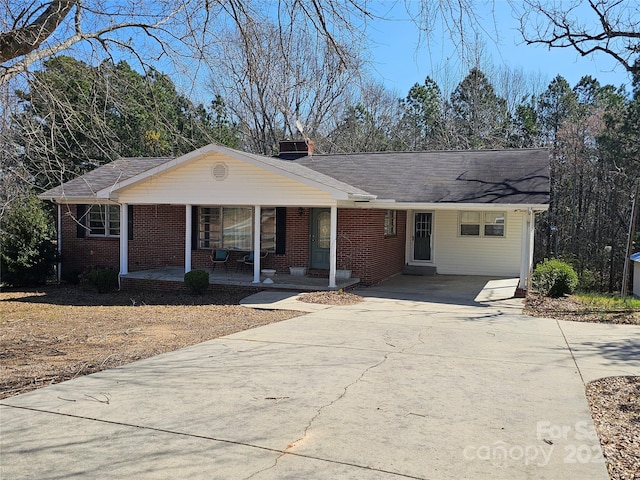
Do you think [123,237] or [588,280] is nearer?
[123,237]

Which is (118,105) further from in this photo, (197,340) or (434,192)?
(434,192)

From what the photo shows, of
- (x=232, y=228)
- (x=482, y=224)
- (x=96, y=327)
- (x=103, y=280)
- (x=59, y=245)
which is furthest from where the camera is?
(x=59, y=245)

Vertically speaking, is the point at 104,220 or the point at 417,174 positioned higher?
the point at 417,174

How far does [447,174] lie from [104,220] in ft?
37.9

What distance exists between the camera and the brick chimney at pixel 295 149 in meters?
20.5

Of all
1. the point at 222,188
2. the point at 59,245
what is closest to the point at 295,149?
the point at 222,188

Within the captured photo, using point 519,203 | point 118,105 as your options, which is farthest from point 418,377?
point 519,203

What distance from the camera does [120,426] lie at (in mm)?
4895

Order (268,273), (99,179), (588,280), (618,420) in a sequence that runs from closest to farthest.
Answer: (618,420) < (268,273) < (99,179) < (588,280)

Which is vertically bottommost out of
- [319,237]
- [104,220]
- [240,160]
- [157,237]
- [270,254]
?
[270,254]

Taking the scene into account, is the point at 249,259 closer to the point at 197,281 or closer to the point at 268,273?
the point at 268,273

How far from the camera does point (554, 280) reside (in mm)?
14203

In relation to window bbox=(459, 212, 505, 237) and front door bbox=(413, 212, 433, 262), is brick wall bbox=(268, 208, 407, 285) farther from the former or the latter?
window bbox=(459, 212, 505, 237)

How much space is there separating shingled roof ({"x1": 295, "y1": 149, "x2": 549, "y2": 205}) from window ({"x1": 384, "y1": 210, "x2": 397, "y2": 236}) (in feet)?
3.71
